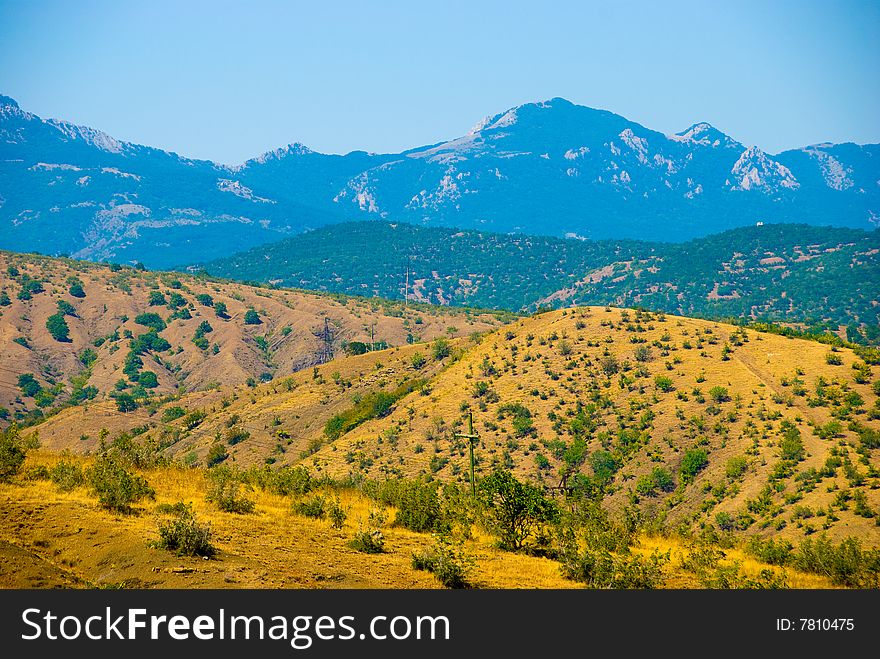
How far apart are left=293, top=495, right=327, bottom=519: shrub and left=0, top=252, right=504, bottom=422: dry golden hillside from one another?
12634cm

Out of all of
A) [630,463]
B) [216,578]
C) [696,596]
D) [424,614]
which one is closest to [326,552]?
[216,578]

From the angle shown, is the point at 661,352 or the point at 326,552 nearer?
the point at 326,552

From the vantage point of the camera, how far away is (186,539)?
17.8 m

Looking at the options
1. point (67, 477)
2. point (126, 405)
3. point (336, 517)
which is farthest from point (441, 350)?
point (67, 477)

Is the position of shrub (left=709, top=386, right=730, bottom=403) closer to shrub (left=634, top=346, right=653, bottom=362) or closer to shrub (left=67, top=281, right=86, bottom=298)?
shrub (left=634, top=346, right=653, bottom=362)

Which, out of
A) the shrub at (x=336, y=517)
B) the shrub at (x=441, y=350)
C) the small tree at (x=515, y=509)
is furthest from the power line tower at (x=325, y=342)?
the shrub at (x=336, y=517)

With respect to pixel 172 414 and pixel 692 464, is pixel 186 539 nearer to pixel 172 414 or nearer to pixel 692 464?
pixel 692 464

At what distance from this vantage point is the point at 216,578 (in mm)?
16844

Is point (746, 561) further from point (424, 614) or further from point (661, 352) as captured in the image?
point (661, 352)

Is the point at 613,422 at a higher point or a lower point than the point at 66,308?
lower

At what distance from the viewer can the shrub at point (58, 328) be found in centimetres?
16825

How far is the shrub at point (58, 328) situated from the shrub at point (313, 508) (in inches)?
6320

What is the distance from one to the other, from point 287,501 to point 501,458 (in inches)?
1608

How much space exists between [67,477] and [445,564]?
10180mm
